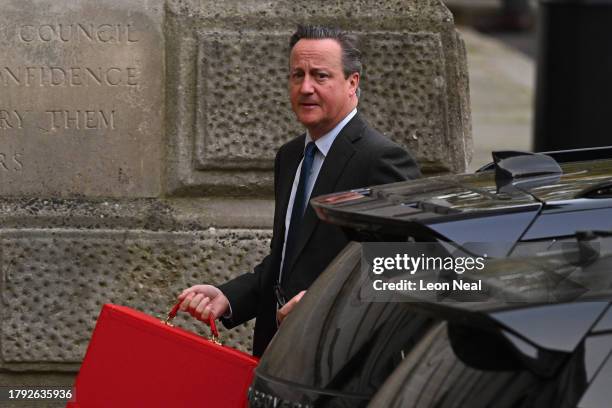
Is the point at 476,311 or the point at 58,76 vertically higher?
the point at 476,311

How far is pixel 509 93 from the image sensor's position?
2316cm

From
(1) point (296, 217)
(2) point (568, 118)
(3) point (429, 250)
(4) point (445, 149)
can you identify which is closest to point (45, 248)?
(4) point (445, 149)

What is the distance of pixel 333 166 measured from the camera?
4.34m

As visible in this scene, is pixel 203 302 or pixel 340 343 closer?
pixel 340 343

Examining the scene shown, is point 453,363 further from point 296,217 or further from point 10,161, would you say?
point 10,161

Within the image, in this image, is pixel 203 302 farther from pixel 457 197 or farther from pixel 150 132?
pixel 150 132

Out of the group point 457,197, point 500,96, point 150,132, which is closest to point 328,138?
point 457,197

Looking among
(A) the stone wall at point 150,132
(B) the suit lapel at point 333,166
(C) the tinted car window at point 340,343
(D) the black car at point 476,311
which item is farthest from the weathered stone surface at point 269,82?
(C) the tinted car window at point 340,343

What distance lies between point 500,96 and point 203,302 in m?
19.0

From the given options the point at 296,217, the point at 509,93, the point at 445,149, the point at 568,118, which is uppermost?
the point at 296,217

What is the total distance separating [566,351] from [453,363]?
22 centimetres

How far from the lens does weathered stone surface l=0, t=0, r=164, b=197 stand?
6.18 metres

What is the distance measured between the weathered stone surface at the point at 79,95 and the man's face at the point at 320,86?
1.86 meters

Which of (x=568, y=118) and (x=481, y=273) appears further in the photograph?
(x=568, y=118)
